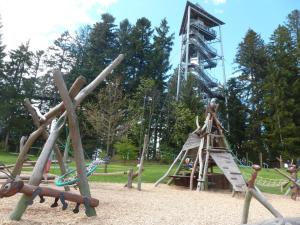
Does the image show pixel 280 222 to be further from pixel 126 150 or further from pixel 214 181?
pixel 126 150

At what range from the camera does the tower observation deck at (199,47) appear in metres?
37.1

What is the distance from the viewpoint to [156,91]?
36969 millimetres

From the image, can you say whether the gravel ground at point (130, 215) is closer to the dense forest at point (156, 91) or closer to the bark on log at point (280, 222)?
the bark on log at point (280, 222)

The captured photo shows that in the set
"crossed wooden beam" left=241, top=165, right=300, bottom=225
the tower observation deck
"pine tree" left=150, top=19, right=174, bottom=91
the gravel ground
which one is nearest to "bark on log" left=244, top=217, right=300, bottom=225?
"crossed wooden beam" left=241, top=165, right=300, bottom=225

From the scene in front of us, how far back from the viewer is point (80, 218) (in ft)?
19.3

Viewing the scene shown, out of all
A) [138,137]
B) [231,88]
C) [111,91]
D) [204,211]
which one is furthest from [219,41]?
[204,211]

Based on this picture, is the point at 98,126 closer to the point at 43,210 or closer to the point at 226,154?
the point at 226,154

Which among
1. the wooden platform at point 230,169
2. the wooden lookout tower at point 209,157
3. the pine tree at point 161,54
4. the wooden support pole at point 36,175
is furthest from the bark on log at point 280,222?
the pine tree at point 161,54

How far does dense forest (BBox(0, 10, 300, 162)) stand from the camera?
113 ft

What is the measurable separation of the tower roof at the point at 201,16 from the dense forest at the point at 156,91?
6177mm

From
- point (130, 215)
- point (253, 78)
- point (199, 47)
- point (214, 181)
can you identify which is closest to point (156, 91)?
point (199, 47)

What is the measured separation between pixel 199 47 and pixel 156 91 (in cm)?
649

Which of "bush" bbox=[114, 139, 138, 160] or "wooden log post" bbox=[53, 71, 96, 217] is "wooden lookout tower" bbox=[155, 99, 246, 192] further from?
"bush" bbox=[114, 139, 138, 160]

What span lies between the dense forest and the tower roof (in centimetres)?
618
